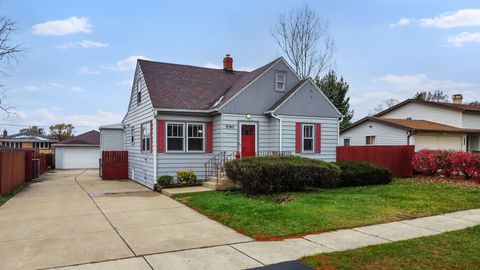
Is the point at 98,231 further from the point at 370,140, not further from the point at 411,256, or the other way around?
the point at 370,140

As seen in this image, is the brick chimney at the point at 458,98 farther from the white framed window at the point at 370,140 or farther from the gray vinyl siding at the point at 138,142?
the gray vinyl siding at the point at 138,142

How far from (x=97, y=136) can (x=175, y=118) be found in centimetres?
2274

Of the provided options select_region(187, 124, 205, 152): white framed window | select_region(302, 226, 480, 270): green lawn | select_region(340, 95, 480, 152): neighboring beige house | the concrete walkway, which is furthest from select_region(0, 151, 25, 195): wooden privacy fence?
select_region(340, 95, 480, 152): neighboring beige house

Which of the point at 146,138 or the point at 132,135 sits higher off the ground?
the point at 132,135

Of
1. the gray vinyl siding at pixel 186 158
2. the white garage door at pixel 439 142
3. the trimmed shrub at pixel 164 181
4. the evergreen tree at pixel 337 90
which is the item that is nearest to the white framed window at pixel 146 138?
the gray vinyl siding at pixel 186 158

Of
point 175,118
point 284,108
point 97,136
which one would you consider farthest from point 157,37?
point 97,136

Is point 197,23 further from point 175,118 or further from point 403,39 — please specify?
point 403,39

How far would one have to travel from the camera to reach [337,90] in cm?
3328

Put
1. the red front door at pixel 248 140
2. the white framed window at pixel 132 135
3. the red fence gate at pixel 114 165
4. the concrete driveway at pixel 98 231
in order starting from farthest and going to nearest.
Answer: the red fence gate at pixel 114 165 → the white framed window at pixel 132 135 → the red front door at pixel 248 140 → the concrete driveway at pixel 98 231

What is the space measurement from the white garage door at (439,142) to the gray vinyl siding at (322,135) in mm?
8528

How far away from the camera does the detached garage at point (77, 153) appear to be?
108 feet

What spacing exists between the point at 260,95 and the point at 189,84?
3.48 m

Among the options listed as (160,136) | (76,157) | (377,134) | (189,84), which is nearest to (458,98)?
(377,134)

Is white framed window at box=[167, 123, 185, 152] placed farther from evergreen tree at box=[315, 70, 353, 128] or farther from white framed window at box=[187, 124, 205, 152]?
evergreen tree at box=[315, 70, 353, 128]
